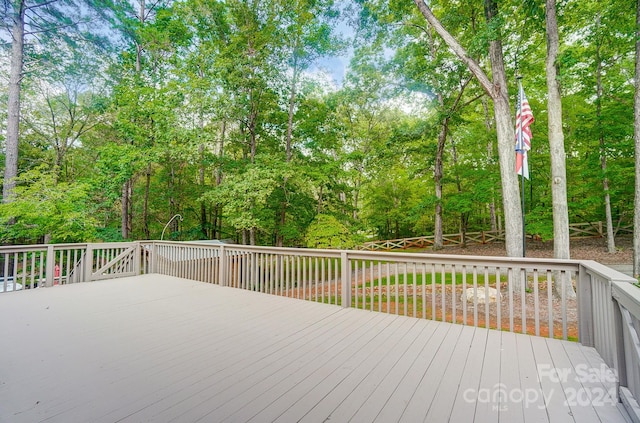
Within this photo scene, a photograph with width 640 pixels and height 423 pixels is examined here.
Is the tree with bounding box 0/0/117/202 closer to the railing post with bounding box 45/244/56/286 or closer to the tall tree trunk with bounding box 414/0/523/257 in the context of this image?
the railing post with bounding box 45/244/56/286

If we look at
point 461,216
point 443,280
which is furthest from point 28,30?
point 461,216

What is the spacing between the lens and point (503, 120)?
20.5 ft

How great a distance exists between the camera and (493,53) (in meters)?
6.41

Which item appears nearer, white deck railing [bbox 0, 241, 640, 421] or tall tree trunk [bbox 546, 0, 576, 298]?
white deck railing [bbox 0, 241, 640, 421]

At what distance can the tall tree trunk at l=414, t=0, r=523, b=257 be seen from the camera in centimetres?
617

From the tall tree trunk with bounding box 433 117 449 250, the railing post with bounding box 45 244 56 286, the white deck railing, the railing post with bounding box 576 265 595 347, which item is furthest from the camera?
the tall tree trunk with bounding box 433 117 449 250

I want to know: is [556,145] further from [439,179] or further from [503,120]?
[439,179]

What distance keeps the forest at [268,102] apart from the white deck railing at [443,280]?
3.16 meters

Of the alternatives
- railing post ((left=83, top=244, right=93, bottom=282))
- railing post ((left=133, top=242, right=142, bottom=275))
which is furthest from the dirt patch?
railing post ((left=83, top=244, right=93, bottom=282))

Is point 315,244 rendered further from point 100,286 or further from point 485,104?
point 485,104

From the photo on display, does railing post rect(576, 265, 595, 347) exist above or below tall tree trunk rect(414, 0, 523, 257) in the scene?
below

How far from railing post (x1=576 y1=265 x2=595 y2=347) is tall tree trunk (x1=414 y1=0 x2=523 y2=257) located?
4196 mm

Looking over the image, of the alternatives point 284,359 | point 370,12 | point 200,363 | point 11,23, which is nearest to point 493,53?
point 370,12

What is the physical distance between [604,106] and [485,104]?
5.05 meters
